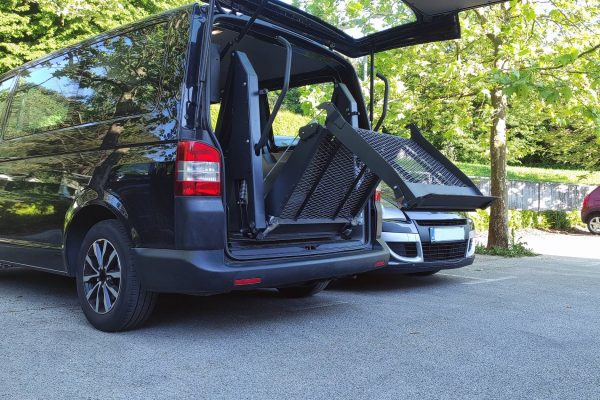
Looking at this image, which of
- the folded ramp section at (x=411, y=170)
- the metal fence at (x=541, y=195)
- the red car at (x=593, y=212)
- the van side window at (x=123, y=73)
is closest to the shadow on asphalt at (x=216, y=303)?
the folded ramp section at (x=411, y=170)

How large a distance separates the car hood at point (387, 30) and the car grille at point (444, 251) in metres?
2.33

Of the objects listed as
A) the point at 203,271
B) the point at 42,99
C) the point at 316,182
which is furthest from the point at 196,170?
the point at 42,99

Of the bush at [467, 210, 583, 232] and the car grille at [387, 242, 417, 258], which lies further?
the bush at [467, 210, 583, 232]

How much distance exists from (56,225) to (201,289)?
5.20ft

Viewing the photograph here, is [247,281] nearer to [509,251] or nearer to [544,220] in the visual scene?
[509,251]

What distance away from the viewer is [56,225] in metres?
4.39

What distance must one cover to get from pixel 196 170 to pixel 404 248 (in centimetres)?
321

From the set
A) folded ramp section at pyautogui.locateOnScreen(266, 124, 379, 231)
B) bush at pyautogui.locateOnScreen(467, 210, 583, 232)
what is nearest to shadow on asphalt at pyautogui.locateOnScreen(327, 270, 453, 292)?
folded ramp section at pyautogui.locateOnScreen(266, 124, 379, 231)

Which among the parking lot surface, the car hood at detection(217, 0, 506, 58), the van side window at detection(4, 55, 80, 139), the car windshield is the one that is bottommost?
the parking lot surface

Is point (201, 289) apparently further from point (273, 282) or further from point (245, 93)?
point (245, 93)

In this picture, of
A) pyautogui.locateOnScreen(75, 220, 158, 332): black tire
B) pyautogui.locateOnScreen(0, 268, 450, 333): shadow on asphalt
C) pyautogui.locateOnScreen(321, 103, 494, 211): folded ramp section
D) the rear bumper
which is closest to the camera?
the rear bumper

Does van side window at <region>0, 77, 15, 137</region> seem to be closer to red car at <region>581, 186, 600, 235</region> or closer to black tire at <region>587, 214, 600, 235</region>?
red car at <region>581, 186, 600, 235</region>

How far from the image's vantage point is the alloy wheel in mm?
3912

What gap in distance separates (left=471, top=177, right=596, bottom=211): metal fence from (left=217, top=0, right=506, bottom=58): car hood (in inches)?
558
